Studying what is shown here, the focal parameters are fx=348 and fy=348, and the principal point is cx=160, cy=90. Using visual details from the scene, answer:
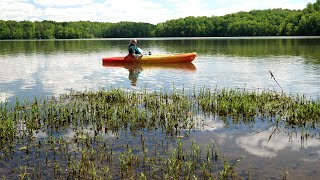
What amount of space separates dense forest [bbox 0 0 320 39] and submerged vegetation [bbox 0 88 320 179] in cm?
9834

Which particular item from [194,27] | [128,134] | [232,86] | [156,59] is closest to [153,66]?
[156,59]

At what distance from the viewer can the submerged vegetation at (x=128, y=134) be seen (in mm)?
6980

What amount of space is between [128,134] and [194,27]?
145m

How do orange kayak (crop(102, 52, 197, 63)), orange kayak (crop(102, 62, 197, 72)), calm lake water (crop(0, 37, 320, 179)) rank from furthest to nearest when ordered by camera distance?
orange kayak (crop(102, 52, 197, 63)) → orange kayak (crop(102, 62, 197, 72)) → calm lake water (crop(0, 37, 320, 179))

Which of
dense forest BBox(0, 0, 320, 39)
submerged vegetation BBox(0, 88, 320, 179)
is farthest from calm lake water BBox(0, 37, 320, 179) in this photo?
dense forest BBox(0, 0, 320, 39)

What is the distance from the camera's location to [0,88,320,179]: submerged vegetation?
698 cm

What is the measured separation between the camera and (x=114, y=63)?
91.8 feet

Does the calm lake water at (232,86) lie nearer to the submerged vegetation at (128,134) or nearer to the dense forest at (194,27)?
the submerged vegetation at (128,134)

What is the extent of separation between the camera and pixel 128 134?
9328mm

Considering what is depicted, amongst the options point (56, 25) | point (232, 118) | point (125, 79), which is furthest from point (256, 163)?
point (56, 25)

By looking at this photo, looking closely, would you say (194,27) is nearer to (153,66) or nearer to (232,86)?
(153,66)

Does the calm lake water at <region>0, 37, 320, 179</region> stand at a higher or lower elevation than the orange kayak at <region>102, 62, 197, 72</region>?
lower

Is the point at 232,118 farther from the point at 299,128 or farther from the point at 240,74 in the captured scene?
the point at 240,74

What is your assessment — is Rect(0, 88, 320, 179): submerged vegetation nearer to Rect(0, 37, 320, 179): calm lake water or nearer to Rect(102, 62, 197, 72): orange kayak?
Rect(0, 37, 320, 179): calm lake water
